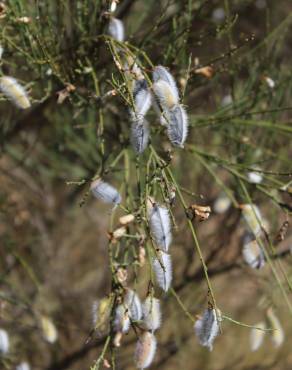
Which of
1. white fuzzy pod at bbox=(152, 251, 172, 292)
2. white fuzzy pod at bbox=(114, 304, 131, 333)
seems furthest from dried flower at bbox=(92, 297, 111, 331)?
white fuzzy pod at bbox=(152, 251, 172, 292)

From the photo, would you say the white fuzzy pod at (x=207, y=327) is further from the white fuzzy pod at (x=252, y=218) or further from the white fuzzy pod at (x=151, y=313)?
the white fuzzy pod at (x=252, y=218)

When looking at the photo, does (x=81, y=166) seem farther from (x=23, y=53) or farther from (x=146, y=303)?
(x=146, y=303)

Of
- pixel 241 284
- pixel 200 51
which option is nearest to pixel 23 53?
pixel 200 51

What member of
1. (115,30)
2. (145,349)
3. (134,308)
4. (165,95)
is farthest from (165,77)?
(145,349)

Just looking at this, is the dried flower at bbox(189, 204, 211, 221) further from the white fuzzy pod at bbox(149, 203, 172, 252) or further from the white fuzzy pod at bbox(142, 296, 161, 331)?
the white fuzzy pod at bbox(142, 296, 161, 331)

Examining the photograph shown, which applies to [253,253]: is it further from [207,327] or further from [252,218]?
[207,327]

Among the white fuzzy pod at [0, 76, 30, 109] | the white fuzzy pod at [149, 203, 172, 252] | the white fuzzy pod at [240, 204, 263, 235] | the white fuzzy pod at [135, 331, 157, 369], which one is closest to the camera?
the white fuzzy pod at [149, 203, 172, 252]
